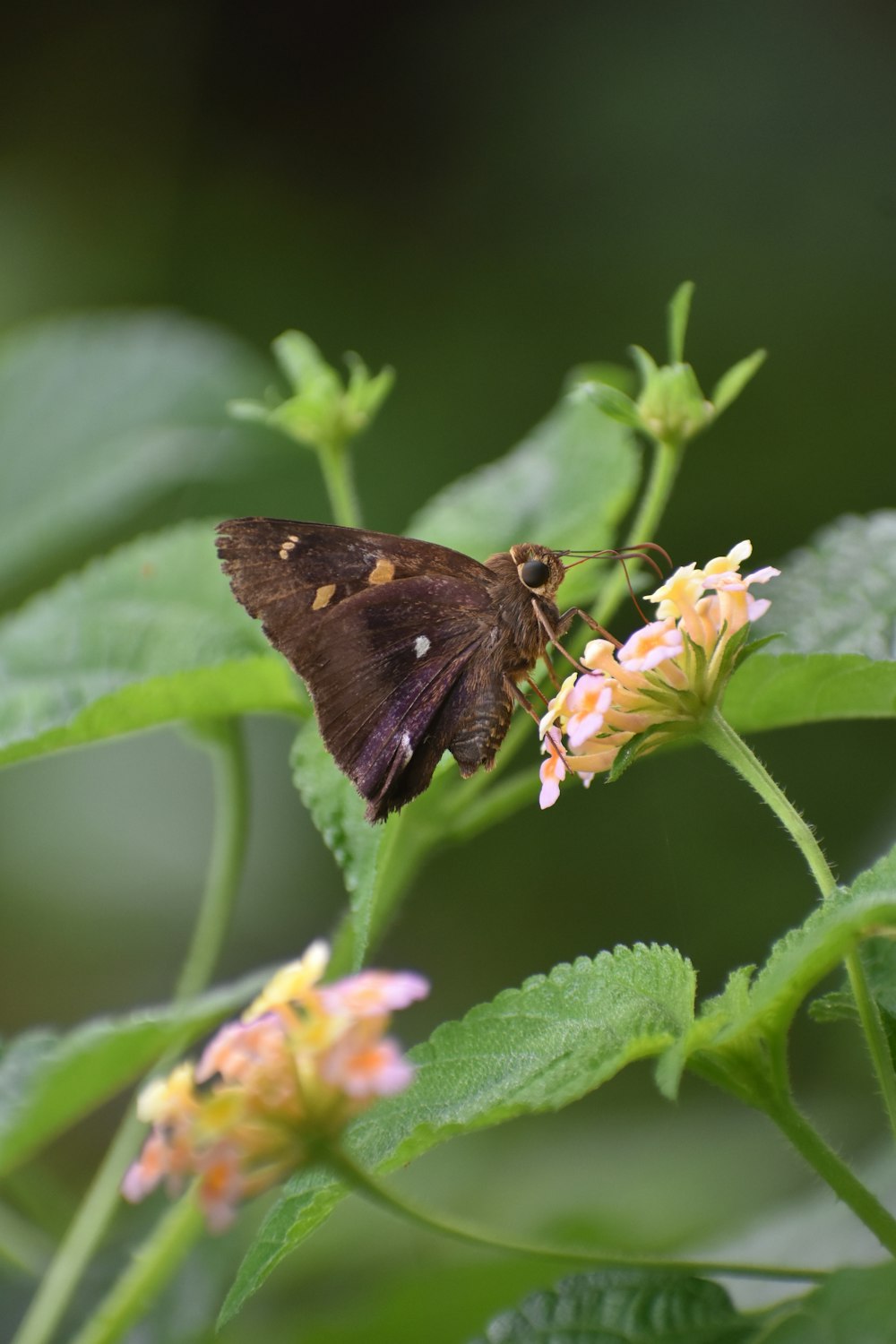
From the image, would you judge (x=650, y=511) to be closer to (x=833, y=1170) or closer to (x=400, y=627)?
(x=400, y=627)

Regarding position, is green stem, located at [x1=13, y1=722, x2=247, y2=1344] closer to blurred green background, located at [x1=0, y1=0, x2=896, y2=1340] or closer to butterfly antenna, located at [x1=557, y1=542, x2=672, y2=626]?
butterfly antenna, located at [x1=557, y1=542, x2=672, y2=626]

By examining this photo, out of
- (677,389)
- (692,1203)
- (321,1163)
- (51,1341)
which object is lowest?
(692,1203)

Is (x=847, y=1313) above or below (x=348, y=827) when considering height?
below

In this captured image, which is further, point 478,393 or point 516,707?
point 478,393

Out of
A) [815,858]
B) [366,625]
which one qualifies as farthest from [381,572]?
[815,858]

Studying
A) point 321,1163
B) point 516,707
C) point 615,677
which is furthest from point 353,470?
point 321,1163

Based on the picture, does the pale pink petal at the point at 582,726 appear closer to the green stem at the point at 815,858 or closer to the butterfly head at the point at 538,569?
the green stem at the point at 815,858

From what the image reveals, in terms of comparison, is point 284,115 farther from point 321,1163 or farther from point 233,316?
point 321,1163
